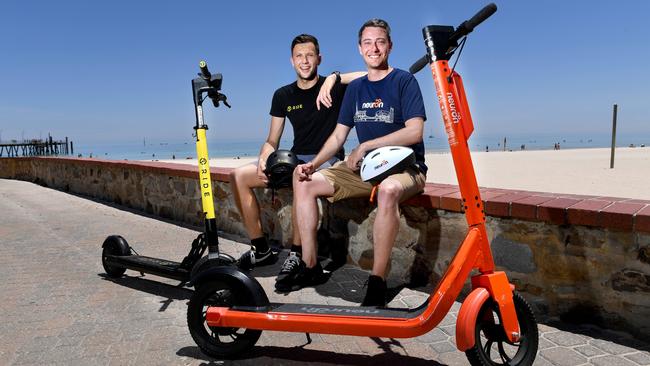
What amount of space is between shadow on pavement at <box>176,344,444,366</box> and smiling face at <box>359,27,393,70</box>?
1.82m

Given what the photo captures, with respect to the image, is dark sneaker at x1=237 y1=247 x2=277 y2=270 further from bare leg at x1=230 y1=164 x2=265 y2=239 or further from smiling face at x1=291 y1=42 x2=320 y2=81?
smiling face at x1=291 y1=42 x2=320 y2=81

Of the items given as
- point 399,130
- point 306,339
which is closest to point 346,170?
point 399,130

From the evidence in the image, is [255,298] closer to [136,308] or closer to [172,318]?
[172,318]

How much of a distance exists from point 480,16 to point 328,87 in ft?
6.29

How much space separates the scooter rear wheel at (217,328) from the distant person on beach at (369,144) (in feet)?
2.58

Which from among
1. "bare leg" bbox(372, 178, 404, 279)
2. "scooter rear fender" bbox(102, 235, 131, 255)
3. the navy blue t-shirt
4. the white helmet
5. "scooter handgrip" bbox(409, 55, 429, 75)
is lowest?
"scooter rear fender" bbox(102, 235, 131, 255)

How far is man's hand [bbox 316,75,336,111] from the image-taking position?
12.5ft

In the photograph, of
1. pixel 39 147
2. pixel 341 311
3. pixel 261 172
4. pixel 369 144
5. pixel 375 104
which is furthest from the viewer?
pixel 39 147

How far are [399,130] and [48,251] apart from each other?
3.83 meters

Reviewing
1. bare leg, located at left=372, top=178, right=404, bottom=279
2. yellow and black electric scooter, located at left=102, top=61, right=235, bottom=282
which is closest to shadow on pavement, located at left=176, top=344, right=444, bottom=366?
bare leg, located at left=372, top=178, right=404, bottom=279

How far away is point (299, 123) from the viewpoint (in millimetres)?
4164

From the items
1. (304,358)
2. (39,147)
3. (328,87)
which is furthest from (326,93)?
(39,147)

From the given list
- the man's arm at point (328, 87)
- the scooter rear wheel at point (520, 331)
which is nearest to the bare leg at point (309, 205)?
the man's arm at point (328, 87)

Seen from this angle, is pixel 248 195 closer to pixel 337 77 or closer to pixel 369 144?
pixel 337 77
